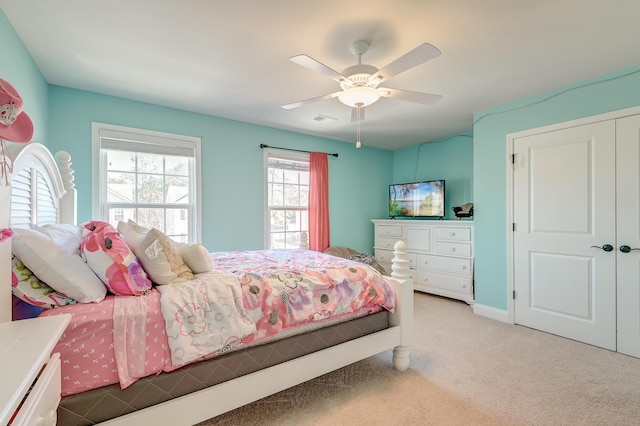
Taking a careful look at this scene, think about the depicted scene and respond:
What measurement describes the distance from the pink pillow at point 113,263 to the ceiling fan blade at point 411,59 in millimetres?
1767

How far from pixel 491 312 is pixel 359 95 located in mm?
2930

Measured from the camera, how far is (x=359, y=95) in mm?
2023

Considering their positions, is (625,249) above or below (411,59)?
below

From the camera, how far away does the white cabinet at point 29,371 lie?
2.06ft

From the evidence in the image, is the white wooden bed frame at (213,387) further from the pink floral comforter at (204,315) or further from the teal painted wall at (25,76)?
the teal painted wall at (25,76)

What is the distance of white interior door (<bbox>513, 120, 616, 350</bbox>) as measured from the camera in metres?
2.54

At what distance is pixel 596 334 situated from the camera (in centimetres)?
259

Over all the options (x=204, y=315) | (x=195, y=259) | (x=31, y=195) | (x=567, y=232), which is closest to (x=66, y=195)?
(x=31, y=195)

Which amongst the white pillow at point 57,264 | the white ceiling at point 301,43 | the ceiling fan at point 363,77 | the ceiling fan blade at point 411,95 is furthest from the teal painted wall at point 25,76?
the ceiling fan blade at point 411,95

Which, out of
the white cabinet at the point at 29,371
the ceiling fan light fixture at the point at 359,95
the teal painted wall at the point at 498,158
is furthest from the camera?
the teal painted wall at the point at 498,158

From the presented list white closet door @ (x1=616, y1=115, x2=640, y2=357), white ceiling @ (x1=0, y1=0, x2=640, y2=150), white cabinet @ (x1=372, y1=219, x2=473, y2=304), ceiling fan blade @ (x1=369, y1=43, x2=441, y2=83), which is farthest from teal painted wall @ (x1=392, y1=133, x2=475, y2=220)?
ceiling fan blade @ (x1=369, y1=43, x2=441, y2=83)

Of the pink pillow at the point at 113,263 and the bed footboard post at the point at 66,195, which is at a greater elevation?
the bed footboard post at the point at 66,195

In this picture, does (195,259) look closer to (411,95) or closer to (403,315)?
(403,315)

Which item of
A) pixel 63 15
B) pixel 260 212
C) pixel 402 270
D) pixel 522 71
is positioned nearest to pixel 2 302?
pixel 63 15
